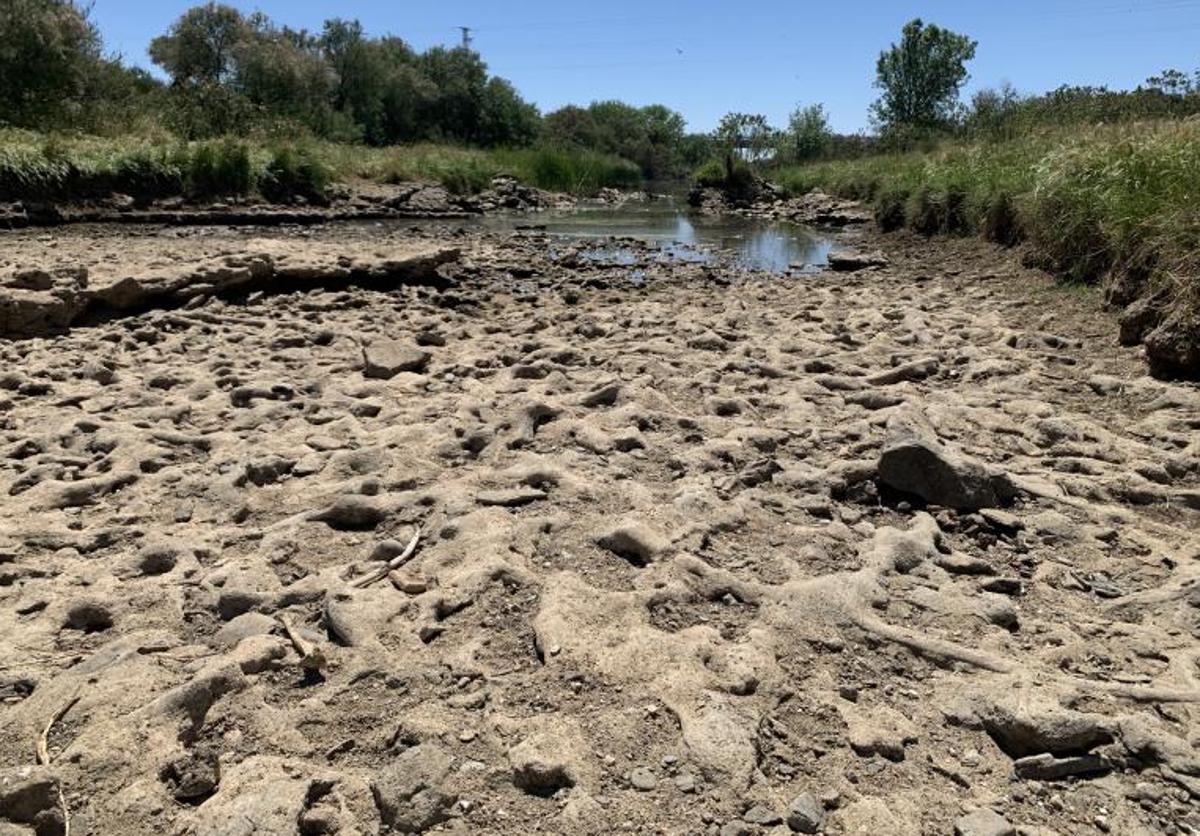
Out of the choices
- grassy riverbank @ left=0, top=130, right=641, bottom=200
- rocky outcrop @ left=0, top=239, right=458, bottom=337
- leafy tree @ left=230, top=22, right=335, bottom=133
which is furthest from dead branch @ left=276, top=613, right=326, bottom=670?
leafy tree @ left=230, top=22, right=335, bottom=133

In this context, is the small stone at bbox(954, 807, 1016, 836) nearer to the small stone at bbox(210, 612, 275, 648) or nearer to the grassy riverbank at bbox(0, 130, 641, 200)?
the small stone at bbox(210, 612, 275, 648)

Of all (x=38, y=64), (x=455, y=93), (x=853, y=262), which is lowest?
(x=853, y=262)

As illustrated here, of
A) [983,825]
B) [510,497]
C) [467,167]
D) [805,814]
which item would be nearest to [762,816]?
[805,814]

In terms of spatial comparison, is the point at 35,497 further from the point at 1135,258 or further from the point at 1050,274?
the point at 1050,274

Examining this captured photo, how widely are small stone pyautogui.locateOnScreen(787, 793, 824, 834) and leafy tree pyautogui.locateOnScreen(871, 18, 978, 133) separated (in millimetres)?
67529

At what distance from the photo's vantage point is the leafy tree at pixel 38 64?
2466 cm

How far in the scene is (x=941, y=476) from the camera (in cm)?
453

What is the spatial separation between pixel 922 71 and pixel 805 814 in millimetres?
71104

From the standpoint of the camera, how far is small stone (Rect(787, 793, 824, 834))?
2.46 meters

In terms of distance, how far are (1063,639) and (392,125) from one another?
58.5 metres

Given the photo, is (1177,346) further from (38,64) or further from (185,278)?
(38,64)

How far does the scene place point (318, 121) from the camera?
4378cm

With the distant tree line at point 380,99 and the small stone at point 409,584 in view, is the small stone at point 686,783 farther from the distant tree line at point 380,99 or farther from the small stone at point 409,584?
the distant tree line at point 380,99

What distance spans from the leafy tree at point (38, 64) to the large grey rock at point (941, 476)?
84.2 feet
